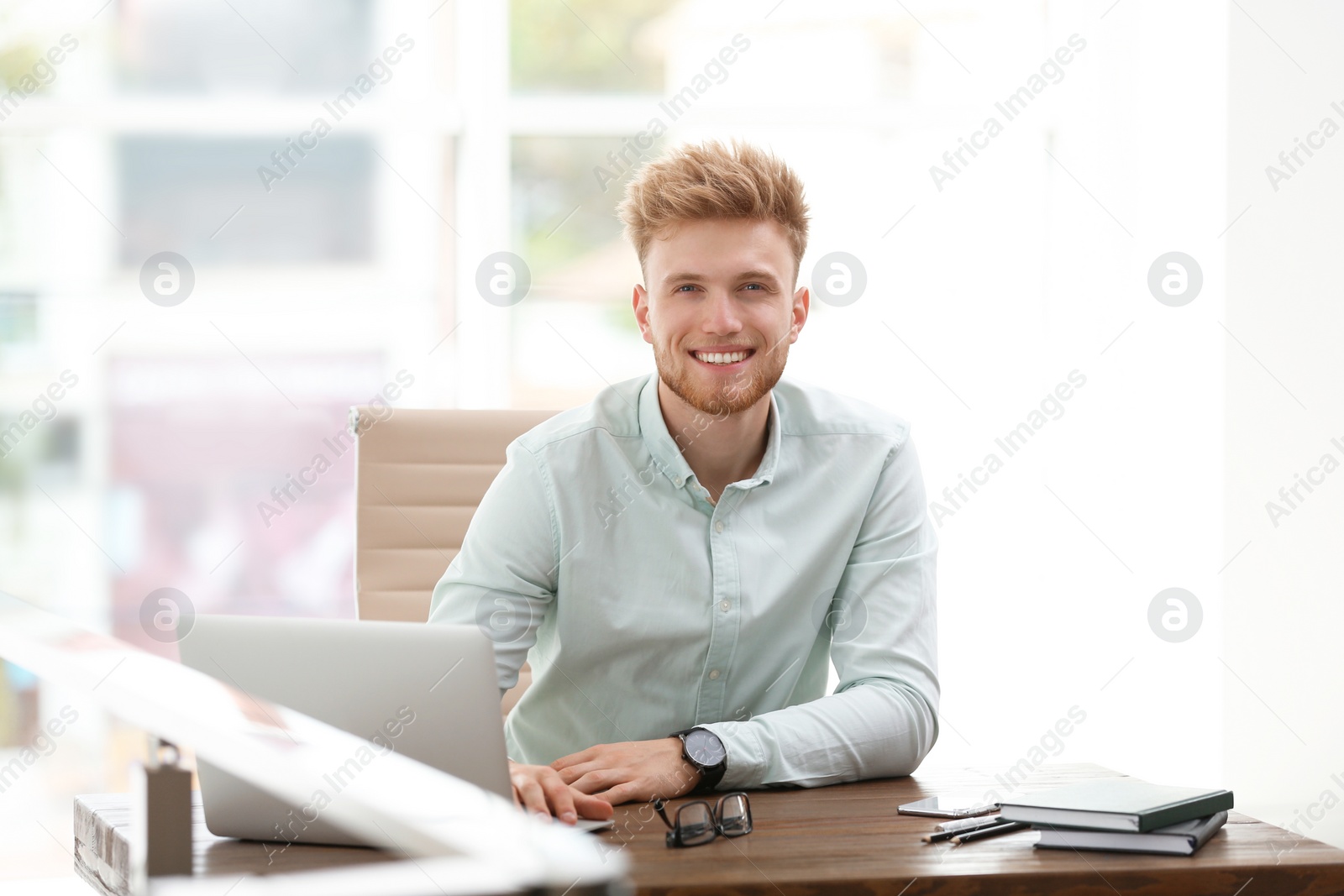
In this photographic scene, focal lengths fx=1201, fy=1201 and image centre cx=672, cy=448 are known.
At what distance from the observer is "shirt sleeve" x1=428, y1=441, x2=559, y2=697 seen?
1.55 metres

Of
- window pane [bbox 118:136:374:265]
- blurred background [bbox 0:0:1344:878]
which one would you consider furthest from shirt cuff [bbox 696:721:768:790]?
window pane [bbox 118:136:374:265]

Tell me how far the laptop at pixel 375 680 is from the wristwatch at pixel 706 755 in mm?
328

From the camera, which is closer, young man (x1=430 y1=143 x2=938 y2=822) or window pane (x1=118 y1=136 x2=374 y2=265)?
young man (x1=430 y1=143 x2=938 y2=822)

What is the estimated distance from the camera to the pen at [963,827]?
1.10 m

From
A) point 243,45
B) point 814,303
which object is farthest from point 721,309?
point 243,45

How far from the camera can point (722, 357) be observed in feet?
5.41

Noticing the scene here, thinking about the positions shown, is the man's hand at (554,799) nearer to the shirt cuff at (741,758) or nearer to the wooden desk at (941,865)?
the wooden desk at (941,865)

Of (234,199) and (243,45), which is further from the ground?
(243,45)

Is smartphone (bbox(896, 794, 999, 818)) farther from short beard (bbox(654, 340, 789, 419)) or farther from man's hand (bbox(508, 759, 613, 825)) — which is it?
short beard (bbox(654, 340, 789, 419))

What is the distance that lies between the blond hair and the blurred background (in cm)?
177

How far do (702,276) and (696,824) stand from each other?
0.80m

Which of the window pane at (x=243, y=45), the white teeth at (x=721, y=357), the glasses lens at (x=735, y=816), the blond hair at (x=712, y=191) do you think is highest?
the window pane at (x=243, y=45)

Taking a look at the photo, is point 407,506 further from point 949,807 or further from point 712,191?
point 949,807

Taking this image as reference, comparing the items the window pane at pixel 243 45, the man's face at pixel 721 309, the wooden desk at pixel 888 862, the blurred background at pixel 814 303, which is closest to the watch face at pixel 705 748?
the wooden desk at pixel 888 862
